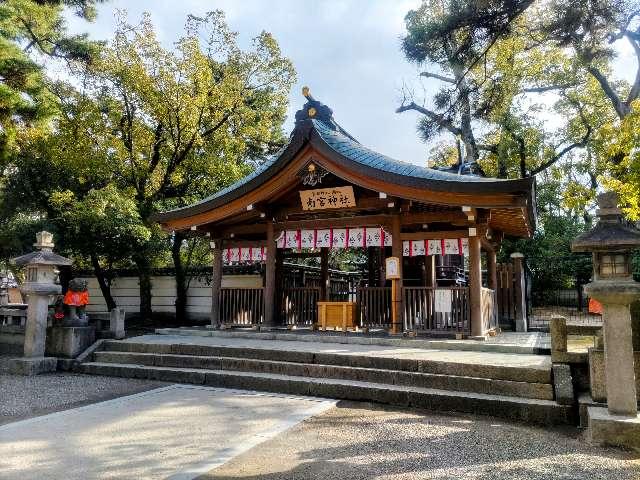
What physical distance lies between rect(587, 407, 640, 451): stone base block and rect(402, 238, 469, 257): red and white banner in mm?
5856

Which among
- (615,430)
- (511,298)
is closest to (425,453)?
(615,430)

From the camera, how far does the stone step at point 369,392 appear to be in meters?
6.48

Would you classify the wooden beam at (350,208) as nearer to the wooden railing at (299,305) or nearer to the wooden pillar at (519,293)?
the wooden railing at (299,305)

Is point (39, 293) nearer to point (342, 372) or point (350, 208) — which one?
point (342, 372)

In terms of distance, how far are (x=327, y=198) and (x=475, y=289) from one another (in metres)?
4.34

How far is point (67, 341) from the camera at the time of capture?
35.4 feet

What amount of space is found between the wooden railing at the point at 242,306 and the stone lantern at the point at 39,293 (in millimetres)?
4288

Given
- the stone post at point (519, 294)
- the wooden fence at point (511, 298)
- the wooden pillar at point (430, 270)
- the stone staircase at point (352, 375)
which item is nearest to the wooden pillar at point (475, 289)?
the wooden pillar at point (430, 270)

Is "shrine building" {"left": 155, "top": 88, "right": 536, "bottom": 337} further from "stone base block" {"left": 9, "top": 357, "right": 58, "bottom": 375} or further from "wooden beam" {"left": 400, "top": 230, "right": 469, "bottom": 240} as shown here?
"stone base block" {"left": 9, "top": 357, "right": 58, "bottom": 375}

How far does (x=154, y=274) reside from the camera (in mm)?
18078

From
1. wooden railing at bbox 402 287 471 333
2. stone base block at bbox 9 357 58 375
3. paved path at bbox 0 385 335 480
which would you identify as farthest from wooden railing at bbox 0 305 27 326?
wooden railing at bbox 402 287 471 333

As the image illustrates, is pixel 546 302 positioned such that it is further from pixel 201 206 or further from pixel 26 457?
pixel 26 457

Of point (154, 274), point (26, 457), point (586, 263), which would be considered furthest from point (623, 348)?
point (586, 263)

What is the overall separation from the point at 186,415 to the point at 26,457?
2.13 metres
